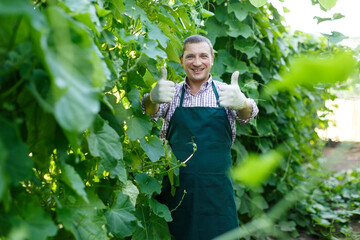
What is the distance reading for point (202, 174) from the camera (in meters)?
1.66

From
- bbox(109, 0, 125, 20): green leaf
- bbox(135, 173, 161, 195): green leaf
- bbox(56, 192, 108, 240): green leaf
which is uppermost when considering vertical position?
bbox(109, 0, 125, 20): green leaf

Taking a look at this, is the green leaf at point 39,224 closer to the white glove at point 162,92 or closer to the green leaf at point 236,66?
the white glove at point 162,92

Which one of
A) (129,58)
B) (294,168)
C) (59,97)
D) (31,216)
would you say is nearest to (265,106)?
(294,168)

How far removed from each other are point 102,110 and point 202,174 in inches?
27.9

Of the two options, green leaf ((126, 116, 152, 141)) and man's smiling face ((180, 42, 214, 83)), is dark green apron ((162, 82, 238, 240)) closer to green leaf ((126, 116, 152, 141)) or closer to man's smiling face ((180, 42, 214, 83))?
man's smiling face ((180, 42, 214, 83))

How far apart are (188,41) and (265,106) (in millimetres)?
1180

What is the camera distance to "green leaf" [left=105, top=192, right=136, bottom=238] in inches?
45.1

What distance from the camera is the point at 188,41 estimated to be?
1.78m

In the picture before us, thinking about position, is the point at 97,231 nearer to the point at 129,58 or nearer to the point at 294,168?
the point at 129,58

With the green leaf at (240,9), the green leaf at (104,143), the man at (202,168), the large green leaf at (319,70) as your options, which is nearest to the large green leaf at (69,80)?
the large green leaf at (319,70)

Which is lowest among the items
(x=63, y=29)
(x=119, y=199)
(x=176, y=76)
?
(x=119, y=199)

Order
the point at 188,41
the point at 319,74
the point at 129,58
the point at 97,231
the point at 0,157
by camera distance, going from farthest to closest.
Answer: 1. the point at 188,41
2. the point at 129,58
3. the point at 97,231
4. the point at 0,157
5. the point at 319,74

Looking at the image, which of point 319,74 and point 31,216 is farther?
point 31,216

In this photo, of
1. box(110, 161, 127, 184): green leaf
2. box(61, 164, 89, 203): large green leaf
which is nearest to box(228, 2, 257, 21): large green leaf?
box(110, 161, 127, 184): green leaf
